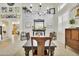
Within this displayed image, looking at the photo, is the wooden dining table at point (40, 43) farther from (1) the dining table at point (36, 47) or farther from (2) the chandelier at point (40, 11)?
(2) the chandelier at point (40, 11)

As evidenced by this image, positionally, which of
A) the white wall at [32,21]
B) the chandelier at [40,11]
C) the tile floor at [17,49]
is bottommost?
the tile floor at [17,49]

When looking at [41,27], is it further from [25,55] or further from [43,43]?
[25,55]

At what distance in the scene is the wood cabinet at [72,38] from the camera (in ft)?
7.87

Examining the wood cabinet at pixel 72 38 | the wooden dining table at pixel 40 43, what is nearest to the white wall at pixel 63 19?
the wood cabinet at pixel 72 38

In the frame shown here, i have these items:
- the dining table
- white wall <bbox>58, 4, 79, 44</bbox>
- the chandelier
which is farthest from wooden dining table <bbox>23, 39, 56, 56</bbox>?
the chandelier

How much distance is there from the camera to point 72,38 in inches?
95.1

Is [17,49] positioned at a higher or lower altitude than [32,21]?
lower

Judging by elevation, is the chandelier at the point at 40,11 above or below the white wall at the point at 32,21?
above

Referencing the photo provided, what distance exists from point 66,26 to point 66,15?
14cm

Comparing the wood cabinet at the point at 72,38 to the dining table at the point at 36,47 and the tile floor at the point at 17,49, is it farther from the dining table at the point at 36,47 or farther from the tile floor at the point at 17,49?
the dining table at the point at 36,47

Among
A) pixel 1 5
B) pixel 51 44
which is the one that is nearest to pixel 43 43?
pixel 51 44

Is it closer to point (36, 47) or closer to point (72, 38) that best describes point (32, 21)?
point (36, 47)

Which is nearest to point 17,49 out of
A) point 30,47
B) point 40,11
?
point 30,47

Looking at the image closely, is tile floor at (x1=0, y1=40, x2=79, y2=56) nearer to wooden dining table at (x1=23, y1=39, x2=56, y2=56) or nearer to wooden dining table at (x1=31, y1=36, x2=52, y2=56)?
wooden dining table at (x1=23, y1=39, x2=56, y2=56)
